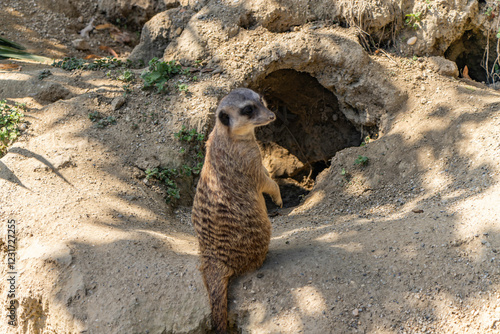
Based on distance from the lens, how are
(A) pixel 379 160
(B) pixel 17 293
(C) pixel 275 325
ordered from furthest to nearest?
1. (A) pixel 379 160
2. (B) pixel 17 293
3. (C) pixel 275 325

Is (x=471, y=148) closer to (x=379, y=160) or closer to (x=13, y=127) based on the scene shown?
(x=379, y=160)

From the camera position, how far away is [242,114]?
3.16m

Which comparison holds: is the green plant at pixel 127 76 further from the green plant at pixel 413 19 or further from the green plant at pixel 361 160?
the green plant at pixel 413 19

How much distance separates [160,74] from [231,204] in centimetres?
290

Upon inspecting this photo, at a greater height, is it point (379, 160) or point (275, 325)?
point (379, 160)

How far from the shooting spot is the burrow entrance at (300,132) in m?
6.10

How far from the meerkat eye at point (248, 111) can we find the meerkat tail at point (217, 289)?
115 centimetres

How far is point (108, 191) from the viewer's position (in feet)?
13.6

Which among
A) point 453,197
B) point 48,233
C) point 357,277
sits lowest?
point 48,233

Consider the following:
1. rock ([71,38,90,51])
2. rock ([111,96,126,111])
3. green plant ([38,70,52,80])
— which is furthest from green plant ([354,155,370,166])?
rock ([71,38,90,51])

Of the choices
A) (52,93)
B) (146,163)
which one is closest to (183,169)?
(146,163)

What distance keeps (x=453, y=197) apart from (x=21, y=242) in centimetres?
367

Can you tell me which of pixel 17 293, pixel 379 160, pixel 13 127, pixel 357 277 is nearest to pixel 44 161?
pixel 13 127

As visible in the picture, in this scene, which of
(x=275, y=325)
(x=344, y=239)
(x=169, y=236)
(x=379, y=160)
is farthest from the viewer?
(x=379, y=160)
